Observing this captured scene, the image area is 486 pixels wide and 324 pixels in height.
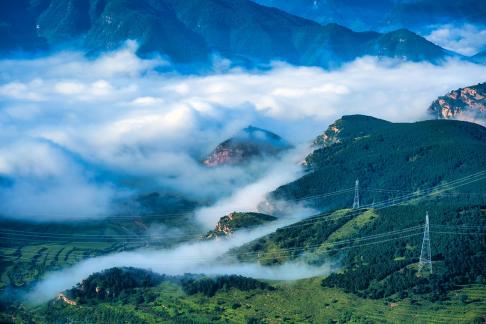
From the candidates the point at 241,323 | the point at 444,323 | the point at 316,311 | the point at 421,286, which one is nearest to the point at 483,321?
the point at 444,323

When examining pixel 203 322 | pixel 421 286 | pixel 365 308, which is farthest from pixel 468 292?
pixel 203 322

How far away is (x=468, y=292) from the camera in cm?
19475

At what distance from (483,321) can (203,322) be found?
6386 centimetres

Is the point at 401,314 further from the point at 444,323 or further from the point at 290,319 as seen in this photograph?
the point at 290,319

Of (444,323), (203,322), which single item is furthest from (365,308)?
(203,322)

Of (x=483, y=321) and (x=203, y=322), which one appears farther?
(x=203, y=322)

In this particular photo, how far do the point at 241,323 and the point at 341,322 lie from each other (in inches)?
916

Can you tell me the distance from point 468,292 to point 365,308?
2392cm

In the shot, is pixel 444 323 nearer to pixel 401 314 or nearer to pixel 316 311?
pixel 401 314

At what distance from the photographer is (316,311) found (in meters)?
199

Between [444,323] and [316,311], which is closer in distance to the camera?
[444,323]

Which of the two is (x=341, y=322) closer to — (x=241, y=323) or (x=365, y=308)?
(x=365, y=308)

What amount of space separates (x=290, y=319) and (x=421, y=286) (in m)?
32.1

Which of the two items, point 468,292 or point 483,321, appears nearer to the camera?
point 483,321
